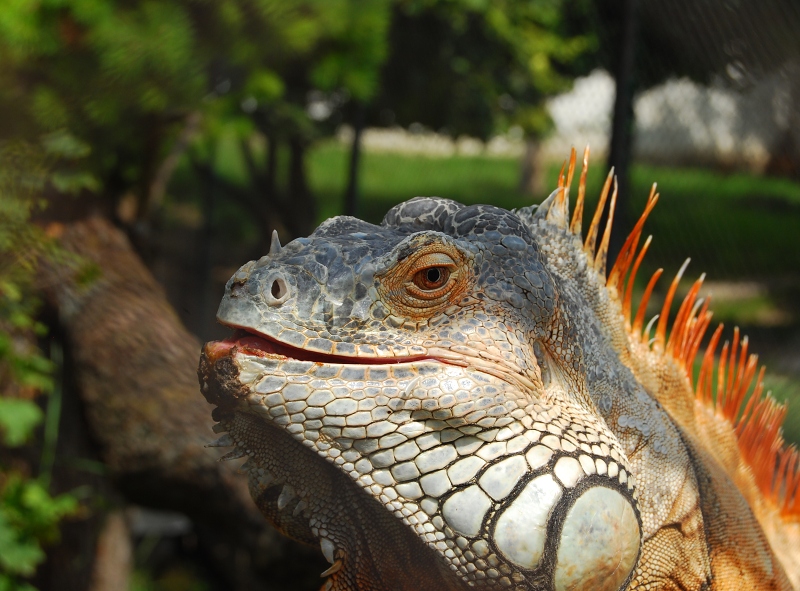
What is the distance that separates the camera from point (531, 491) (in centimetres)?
126

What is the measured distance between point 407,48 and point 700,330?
13.6 feet

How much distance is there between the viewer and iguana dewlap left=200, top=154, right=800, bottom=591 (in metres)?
1.27

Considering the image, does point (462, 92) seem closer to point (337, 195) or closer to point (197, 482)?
point (337, 195)

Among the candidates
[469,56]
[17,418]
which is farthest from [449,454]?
[469,56]

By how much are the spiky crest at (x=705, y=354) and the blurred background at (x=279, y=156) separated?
41 cm

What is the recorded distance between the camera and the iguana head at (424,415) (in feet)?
4.17

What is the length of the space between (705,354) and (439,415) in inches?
38.9

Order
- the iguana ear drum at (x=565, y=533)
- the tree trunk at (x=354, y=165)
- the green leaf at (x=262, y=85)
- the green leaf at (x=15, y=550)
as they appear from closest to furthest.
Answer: the iguana ear drum at (x=565, y=533), the green leaf at (x=262, y=85), the green leaf at (x=15, y=550), the tree trunk at (x=354, y=165)

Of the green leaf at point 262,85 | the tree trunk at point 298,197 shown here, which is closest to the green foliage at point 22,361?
the green leaf at point 262,85

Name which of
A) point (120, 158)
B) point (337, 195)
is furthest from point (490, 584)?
point (337, 195)

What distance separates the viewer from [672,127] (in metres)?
5.14

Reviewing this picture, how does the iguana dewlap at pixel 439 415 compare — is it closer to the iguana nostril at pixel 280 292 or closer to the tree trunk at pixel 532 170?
the iguana nostril at pixel 280 292

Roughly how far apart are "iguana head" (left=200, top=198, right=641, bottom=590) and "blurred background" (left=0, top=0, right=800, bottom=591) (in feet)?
2.94

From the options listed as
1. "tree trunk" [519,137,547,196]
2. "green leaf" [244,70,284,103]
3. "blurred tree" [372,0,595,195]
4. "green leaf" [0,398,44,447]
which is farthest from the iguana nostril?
"blurred tree" [372,0,595,195]
